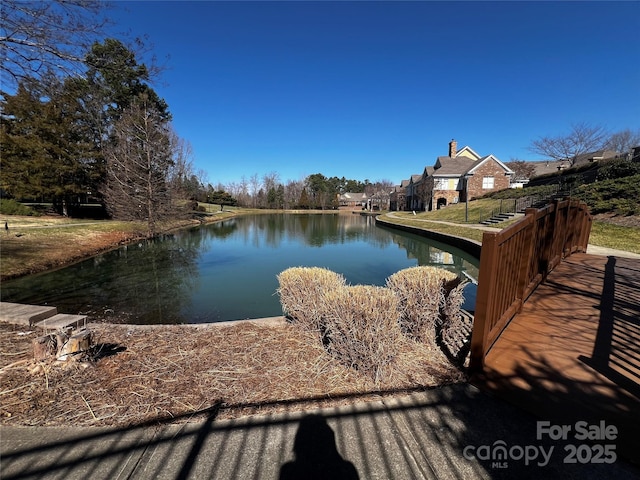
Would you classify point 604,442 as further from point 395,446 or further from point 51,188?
point 51,188

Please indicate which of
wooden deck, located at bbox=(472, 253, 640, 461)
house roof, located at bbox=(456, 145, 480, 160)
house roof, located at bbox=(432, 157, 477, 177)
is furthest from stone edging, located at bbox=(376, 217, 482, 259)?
house roof, located at bbox=(456, 145, 480, 160)

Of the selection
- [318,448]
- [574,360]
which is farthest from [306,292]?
[574,360]

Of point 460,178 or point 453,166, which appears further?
point 453,166

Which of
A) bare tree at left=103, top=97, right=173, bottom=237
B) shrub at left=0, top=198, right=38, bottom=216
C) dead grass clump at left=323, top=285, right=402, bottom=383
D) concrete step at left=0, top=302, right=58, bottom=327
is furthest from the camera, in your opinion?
bare tree at left=103, top=97, right=173, bottom=237

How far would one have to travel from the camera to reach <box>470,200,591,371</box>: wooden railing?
2549mm

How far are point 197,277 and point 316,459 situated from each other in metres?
9.26

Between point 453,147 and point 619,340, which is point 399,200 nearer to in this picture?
point 453,147

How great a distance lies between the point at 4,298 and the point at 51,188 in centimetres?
1812

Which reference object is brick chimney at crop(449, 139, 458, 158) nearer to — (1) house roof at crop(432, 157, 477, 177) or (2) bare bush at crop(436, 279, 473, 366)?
(1) house roof at crop(432, 157, 477, 177)

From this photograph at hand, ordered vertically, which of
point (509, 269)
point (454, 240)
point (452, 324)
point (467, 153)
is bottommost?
point (454, 240)

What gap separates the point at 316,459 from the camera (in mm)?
1882

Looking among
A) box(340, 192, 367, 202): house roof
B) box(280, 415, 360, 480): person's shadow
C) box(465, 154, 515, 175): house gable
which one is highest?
box(465, 154, 515, 175): house gable

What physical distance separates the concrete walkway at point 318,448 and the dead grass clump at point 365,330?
507mm

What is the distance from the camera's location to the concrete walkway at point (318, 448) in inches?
70.4
